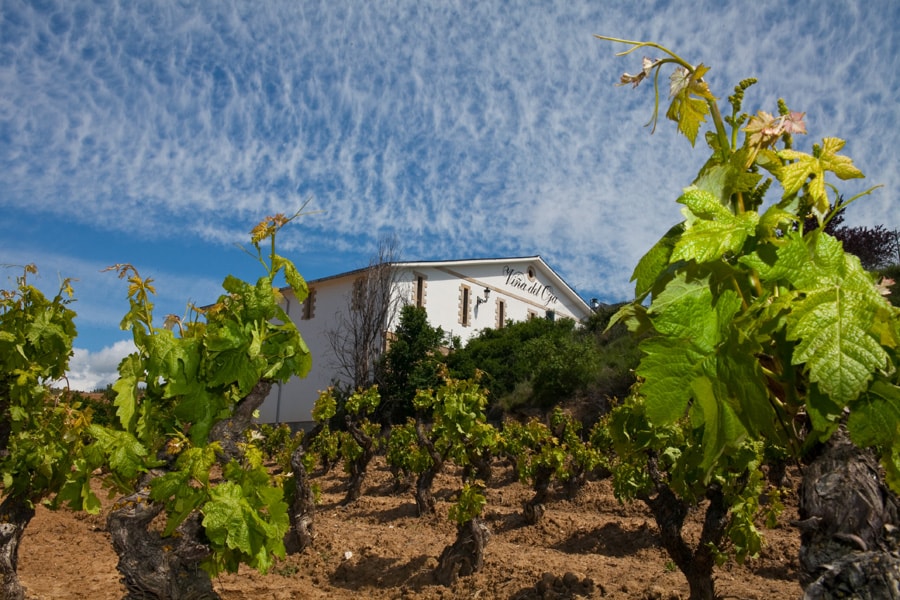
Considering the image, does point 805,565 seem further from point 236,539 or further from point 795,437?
point 236,539

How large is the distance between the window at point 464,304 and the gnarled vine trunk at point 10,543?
72.9ft

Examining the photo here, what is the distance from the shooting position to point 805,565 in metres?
1.55

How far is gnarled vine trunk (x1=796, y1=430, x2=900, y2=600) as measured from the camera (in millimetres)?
1383

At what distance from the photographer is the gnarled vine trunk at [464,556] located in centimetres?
619

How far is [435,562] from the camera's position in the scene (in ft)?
22.2

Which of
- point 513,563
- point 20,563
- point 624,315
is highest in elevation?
point 624,315

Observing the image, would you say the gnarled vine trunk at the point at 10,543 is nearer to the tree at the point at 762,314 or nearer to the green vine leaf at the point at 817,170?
the tree at the point at 762,314

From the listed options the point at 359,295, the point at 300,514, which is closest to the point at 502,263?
the point at 359,295

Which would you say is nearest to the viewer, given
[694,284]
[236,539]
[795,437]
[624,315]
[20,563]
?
[694,284]

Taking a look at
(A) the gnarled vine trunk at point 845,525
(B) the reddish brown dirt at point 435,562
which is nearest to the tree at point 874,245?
(B) the reddish brown dirt at point 435,562

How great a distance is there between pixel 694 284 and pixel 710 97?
0.52 meters

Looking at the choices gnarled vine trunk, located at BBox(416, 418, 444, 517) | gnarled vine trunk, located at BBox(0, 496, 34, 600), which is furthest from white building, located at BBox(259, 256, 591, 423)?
gnarled vine trunk, located at BBox(0, 496, 34, 600)

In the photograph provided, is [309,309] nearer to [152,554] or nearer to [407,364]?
[407,364]

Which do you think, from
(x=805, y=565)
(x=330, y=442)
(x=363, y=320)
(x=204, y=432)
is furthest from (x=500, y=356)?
(x=805, y=565)
